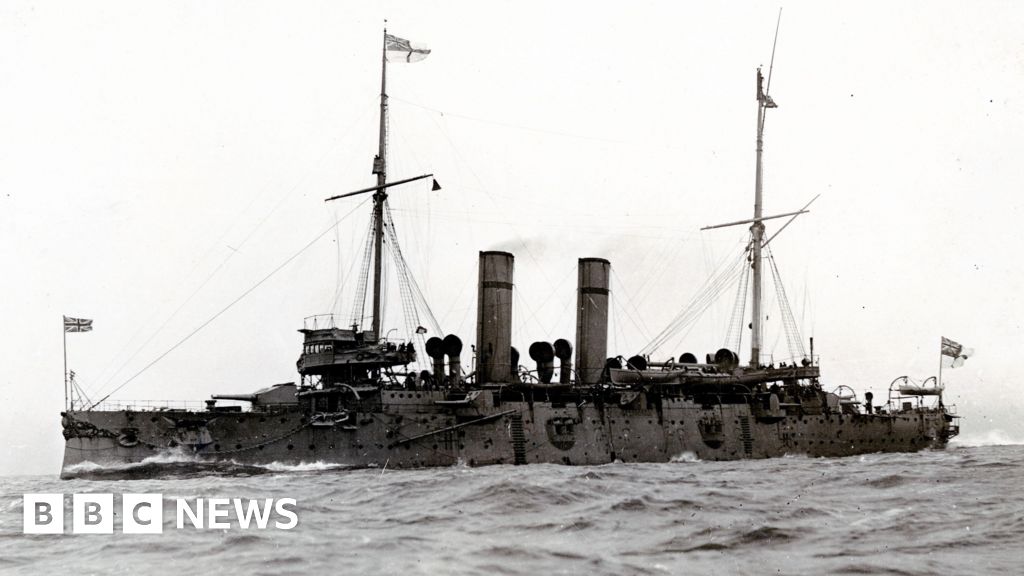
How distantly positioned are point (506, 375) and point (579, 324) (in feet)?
14.1

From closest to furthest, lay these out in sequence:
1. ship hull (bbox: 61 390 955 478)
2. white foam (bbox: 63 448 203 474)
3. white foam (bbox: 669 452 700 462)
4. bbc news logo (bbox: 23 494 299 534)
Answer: bbc news logo (bbox: 23 494 299 534) < white foam (bbox: 63 448 203 474) < ship hull (bbox: 61 390 955 478) < white foam (bbox: 669 452 700 462)

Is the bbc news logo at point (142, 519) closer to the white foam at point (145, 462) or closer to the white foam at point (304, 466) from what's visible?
the white foam at point (304, 466)

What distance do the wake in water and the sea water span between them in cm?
840

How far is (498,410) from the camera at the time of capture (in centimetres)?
2789

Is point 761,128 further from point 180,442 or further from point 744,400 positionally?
point 180,442

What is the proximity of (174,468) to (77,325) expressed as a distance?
496 centimetres

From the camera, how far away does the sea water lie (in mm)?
8516

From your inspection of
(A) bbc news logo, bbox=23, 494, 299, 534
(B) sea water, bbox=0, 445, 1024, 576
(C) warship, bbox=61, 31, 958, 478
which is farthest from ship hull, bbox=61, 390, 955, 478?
(A) bbc news logo, bbox=23, 494, 299, 534

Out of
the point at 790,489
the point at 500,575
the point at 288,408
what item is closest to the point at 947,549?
the point at 500,575

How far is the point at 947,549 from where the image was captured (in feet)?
30.3

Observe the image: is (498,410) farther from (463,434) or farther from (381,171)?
(381,171)

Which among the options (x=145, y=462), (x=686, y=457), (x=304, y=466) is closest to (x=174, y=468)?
(x=145, y=462)

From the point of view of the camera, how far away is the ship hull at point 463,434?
81.1 feet

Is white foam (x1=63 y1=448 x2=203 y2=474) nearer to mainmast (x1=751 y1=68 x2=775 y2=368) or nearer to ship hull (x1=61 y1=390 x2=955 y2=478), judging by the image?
ship hull (x1=61 y1=390 x2=955 y2=478)
